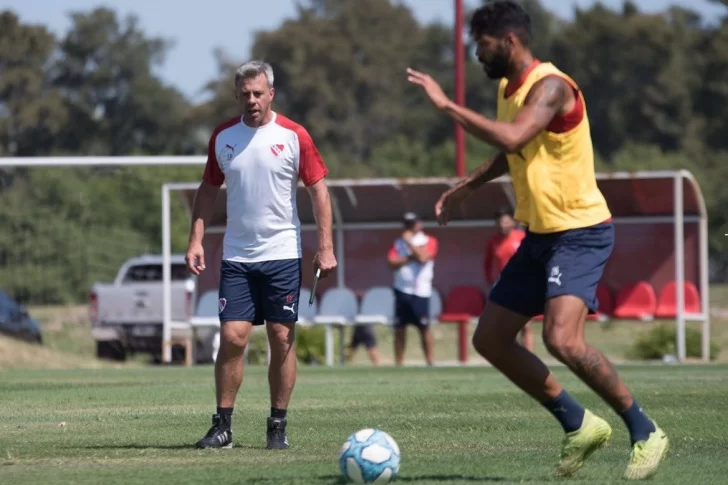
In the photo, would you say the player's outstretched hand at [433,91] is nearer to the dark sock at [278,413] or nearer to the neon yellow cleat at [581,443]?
the neon yellow cleat at [581,443]

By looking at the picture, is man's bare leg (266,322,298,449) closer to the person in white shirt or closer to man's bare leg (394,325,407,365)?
the person in white shirt

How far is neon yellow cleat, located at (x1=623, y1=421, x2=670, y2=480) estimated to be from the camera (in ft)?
22.4

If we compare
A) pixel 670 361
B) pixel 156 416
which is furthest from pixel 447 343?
pixel 156 416

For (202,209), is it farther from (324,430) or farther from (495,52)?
(495,52)

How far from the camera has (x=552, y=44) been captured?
234 ft

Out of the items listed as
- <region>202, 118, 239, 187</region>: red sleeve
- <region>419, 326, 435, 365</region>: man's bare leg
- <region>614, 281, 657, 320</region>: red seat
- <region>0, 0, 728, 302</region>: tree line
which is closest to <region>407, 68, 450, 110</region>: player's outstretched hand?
<region>202, 118, 239, 187</region>: red sleeve

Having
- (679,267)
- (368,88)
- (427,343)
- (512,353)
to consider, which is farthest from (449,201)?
(368,88)

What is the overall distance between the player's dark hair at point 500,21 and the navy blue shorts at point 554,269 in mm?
946

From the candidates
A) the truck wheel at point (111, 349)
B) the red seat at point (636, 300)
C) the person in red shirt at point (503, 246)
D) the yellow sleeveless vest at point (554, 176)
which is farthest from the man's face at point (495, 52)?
the truck wheel at point (111, 349)

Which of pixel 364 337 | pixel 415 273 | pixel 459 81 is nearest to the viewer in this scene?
pixel 415 273

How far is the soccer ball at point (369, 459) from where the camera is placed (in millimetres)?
6699

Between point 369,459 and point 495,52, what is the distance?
6.41 ft

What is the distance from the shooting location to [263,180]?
28.2 ft

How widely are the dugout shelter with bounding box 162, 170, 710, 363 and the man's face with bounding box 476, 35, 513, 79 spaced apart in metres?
14.4
